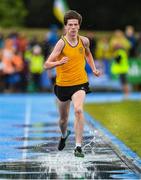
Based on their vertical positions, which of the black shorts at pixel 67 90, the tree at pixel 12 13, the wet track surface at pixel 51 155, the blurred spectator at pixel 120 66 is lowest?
the tree at pixel 12 13

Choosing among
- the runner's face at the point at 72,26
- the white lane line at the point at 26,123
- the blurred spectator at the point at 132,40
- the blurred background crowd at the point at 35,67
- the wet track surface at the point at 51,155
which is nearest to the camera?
the wet track surface at the point at 51,155

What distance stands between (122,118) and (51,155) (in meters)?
6.80

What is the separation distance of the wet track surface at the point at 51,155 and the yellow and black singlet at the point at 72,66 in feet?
3.78

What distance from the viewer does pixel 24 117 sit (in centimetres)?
1952

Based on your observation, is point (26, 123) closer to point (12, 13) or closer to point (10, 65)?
point (10, 65)

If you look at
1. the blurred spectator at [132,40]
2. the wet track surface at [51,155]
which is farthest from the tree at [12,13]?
the wet track surface at [51,155]

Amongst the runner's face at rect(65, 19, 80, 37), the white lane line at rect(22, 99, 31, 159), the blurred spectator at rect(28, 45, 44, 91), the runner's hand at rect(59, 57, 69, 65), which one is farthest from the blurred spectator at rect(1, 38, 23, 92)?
the runner's hand at rect(59, 57, 69, 65)

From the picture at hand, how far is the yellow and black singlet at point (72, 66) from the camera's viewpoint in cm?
1157

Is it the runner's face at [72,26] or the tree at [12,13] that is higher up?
the runner's face at [72,26]

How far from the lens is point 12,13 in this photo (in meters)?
43.4

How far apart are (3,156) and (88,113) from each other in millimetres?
9384

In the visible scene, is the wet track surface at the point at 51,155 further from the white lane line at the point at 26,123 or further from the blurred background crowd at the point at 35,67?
the blurred background crowd at the point at 35,67

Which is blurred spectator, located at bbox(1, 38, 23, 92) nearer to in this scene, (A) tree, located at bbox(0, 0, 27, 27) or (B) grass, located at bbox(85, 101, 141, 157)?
(B) grass, located at bbox(85, 101, 141, 157)

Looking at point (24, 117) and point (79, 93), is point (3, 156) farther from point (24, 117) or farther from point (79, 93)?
point (24, 117)
